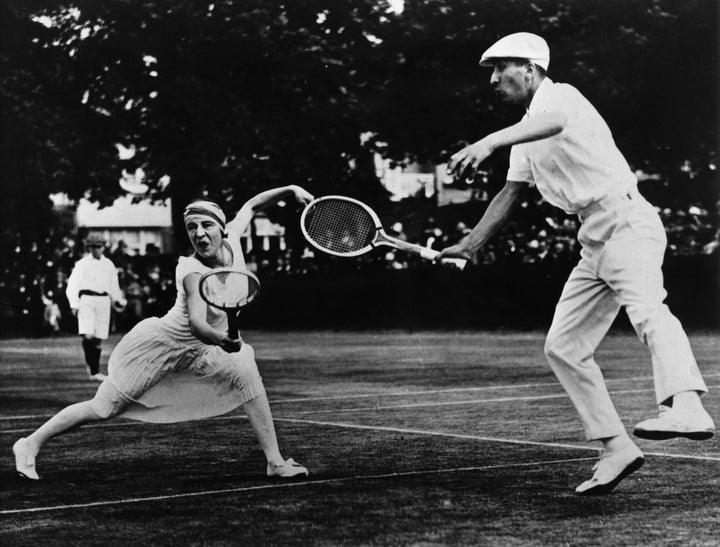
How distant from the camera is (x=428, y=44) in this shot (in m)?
28.2

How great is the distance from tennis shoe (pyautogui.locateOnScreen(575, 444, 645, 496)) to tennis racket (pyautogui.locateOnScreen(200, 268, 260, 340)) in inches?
83.0

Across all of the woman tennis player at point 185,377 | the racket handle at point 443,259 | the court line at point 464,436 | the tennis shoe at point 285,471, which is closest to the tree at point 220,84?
the court line at point 464,436

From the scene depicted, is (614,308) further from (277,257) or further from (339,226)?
(277,257)

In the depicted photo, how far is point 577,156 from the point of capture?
6.94 metres

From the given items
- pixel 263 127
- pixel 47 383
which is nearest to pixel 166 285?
pixel 263 127

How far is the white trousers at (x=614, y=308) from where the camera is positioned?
21.8ft

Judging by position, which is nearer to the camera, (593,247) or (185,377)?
(593,247)

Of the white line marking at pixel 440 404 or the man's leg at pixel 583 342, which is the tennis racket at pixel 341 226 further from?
the white line marking at pixel 440 404

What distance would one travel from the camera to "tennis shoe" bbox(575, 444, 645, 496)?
702 cm

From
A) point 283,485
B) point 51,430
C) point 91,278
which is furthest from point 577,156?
point 91,278

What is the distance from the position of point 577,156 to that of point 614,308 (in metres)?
0.88

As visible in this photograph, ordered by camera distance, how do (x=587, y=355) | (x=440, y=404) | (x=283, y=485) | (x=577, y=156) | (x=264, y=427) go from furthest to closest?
(x=440, y=404) → (x=264, y=427) → (x=283, y=485) → (x=587, y=355) → (x=577, y=156)

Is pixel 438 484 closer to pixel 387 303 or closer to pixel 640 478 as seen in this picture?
pixel 640 478

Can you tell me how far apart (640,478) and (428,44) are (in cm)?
2097
